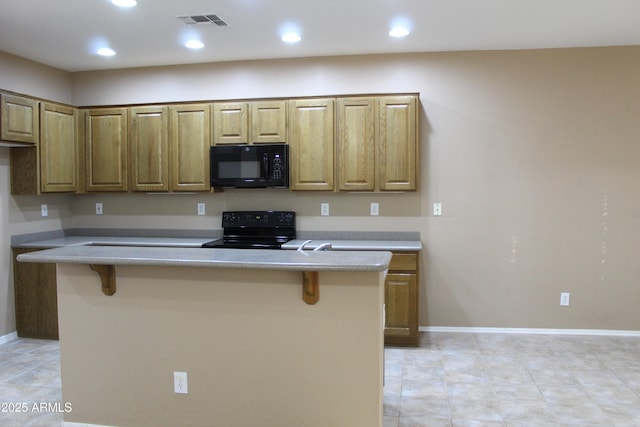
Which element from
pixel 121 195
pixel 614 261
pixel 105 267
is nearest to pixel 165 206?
pixel 121 195

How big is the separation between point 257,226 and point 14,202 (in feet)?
7.14

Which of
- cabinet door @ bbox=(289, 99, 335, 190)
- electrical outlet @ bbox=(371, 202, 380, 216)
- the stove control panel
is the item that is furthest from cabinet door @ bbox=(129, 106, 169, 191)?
electrical outlet @ bbox=(371, 202, 380, 216)

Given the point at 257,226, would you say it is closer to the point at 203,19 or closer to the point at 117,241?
the point at 117,241

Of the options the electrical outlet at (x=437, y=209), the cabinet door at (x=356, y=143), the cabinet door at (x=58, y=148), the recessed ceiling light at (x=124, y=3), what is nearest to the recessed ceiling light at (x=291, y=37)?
the cabinet door at (x=356, y=143)

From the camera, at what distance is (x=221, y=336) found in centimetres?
260

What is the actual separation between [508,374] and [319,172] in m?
2.21

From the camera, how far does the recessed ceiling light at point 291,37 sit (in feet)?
12.9

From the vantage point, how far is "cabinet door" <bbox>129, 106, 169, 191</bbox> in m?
4.67

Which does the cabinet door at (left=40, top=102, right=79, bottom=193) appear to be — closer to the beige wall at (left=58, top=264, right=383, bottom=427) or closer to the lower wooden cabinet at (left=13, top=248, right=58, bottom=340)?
the lower wooden cabinet at (left=13, top=248, right=58, bottom=340)

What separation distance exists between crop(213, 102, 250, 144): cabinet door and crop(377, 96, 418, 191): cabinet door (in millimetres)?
1225

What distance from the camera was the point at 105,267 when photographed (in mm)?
2656

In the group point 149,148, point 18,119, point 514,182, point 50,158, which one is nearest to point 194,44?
point 149,148

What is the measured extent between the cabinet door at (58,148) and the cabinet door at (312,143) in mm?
2108

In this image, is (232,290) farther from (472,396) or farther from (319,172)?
(319,172)
